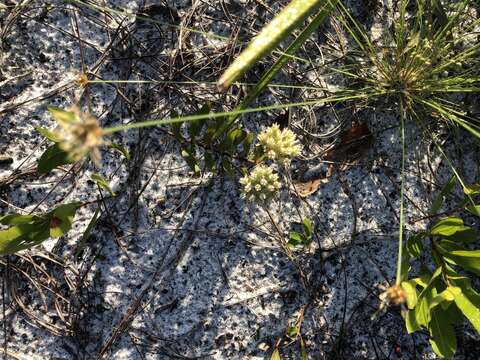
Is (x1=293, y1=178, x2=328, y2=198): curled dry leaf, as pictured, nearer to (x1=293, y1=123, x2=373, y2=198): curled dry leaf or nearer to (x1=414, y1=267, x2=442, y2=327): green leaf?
(x1=293, y1=123, x2=373, y2=198): curled dry leaf

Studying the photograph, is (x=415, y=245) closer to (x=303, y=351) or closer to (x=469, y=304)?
(x=469, y=304)

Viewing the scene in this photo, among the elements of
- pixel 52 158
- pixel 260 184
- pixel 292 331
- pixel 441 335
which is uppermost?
pixel 52 158

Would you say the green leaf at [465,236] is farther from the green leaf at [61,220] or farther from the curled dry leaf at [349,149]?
the green leaf at [61,220]

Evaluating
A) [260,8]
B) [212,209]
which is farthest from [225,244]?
[260,8]

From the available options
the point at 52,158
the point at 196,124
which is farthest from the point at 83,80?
the point at 196,124

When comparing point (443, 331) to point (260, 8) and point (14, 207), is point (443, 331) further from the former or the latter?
point (14, 207)

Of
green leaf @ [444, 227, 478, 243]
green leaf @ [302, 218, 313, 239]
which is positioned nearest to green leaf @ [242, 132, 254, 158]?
green leaf @ [302, 218, 313, 239]
